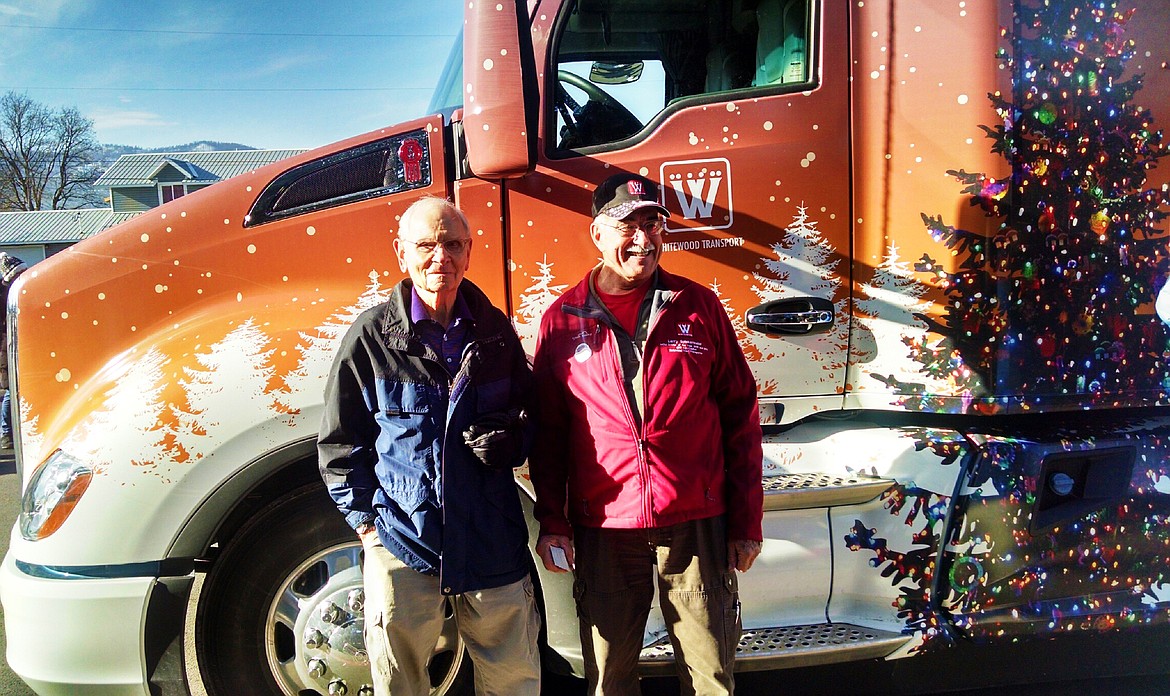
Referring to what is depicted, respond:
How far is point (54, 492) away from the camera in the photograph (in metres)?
2.33

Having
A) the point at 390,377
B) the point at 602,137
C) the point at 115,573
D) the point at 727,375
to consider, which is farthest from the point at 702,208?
the point at 115,573

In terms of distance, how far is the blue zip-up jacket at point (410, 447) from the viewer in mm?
1930

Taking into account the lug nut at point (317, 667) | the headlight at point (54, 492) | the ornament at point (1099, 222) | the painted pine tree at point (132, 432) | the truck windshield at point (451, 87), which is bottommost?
the lug nut at point (317, 667)

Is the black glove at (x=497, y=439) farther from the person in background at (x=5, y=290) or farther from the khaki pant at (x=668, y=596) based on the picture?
the person in background at (x=5, y=290)

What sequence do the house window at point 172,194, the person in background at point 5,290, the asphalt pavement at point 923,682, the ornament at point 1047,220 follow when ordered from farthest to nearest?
the person in background at point 5,290 < the house window at point 172,194 < the asphalt pavement at point 923,682 < the ornament at point 1047,220

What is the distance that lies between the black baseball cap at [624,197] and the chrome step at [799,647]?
Answer: 131cm

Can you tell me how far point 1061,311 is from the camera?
2572 mm

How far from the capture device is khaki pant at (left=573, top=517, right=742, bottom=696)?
2088 mm

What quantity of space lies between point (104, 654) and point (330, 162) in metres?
1.64

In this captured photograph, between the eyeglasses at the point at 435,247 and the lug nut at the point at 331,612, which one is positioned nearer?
the eyeglasses at the point at 435,247

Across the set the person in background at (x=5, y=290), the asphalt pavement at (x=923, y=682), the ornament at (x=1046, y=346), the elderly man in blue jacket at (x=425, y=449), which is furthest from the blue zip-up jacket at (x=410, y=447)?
the person in background at (x=5, y=290)

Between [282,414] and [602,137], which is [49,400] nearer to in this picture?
[282,414]

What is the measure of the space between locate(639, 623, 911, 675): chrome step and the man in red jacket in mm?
258

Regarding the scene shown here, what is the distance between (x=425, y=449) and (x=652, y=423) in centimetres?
57
